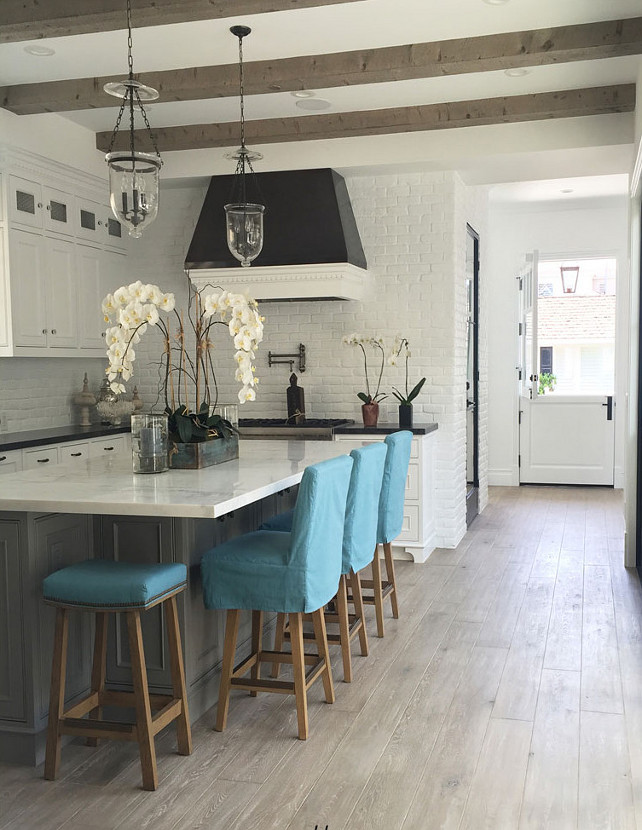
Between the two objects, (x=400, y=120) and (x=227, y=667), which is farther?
(x=400, y=120)

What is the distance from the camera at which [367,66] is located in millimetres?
4480

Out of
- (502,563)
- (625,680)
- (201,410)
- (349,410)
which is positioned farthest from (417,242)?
(625,680)

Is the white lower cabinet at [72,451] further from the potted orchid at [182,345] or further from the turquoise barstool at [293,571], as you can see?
the turquoise barstool at [293,571]

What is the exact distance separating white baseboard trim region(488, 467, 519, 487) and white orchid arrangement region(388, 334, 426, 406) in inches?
140

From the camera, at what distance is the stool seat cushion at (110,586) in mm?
2734

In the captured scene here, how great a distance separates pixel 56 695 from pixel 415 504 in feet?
11.5

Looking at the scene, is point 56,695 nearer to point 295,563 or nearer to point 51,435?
point 295,563

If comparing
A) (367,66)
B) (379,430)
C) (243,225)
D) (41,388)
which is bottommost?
(379,430)

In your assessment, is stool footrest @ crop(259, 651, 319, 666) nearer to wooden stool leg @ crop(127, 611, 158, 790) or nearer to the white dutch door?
wooden stool leg @ crop(127, 611, 158, 790)

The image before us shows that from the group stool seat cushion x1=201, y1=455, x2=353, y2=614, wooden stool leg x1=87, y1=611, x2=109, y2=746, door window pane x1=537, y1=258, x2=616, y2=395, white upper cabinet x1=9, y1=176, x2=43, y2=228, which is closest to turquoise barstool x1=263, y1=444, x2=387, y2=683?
stool seat cushion x1=201, y1=455, x2=353, y2=614

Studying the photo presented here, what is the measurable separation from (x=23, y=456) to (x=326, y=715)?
2789 millimetres

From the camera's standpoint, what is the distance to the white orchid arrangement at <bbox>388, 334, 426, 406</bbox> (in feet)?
20.0

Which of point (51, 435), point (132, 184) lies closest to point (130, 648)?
point (132, 184)

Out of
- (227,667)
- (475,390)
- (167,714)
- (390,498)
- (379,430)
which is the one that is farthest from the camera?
(475,390)
